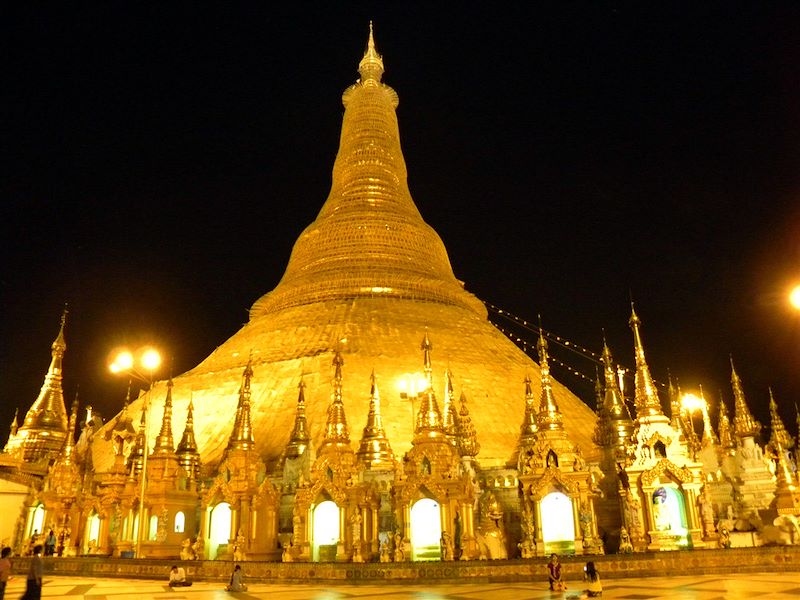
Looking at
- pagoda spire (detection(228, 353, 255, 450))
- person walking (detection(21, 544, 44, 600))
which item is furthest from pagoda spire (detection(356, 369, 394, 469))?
person walking (detection(21, 544, 44, 600))

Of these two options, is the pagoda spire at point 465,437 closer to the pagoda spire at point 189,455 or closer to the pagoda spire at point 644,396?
the pagoda spire at point 644,396

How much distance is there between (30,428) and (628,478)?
1117 inches

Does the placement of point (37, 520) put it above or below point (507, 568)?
above

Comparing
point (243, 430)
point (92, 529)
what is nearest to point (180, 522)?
point (243, 430)

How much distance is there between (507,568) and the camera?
15766mm

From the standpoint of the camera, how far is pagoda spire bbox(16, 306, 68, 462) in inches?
1315

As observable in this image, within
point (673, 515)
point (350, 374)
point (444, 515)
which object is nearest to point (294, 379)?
point (350, 374)

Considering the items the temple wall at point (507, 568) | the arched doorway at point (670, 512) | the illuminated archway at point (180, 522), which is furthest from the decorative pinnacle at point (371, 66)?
the temple wall at point (507, 568)

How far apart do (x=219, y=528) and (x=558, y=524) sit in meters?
11.4

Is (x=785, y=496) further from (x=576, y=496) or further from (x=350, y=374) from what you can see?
(x=350, y=374)

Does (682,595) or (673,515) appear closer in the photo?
(682,595)

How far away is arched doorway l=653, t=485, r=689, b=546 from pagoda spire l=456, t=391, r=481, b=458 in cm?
629

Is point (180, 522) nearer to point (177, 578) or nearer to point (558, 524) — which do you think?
point (177, 578)

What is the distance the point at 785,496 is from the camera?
23000 millimetres
